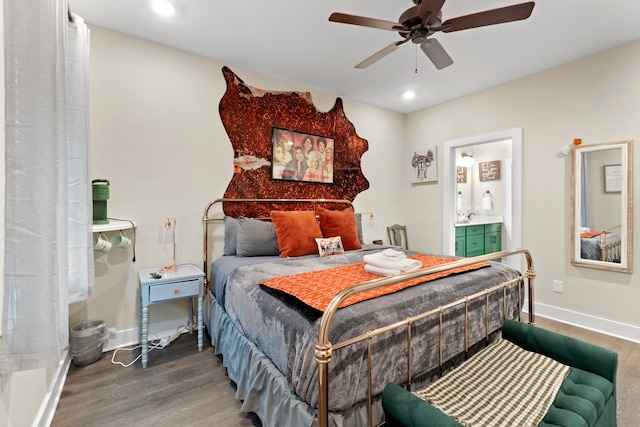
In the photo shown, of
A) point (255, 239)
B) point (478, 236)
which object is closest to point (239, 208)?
point (255, 239)

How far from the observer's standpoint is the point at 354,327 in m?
1.25

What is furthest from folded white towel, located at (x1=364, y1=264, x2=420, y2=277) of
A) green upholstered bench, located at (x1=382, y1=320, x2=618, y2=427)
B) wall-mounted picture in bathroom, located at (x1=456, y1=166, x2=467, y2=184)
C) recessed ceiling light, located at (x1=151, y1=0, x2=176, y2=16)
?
wall-mounted picture in bathroom, located at (x1=456, y1=166, x2=467, y2=184)

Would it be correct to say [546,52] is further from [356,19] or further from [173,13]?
[173,13]

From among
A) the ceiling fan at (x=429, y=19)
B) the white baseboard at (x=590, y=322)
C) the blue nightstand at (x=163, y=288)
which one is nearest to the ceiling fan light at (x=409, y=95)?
the ceiling fan at (x=429, y=19)

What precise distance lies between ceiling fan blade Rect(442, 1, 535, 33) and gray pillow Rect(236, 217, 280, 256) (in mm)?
2138

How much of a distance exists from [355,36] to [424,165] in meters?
2.41

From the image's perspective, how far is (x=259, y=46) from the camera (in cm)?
274

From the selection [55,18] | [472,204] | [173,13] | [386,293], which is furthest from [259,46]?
[472,204]

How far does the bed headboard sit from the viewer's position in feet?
9.59

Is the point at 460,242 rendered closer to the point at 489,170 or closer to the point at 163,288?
the point at 489,170

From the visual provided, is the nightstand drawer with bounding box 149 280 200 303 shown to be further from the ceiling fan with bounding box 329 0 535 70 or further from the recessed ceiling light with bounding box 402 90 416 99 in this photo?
the recessed ceiling light with bounding box 402 90 416 99

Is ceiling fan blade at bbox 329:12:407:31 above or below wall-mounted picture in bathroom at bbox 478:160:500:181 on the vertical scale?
above

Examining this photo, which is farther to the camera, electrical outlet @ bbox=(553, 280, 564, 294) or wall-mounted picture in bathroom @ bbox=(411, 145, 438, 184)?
wall-mounted picture in bathroom @ bbox=(411, 145, 438, 184)

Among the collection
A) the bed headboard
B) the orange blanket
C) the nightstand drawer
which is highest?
the bed headboard
